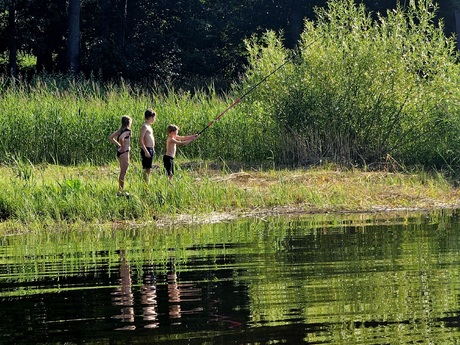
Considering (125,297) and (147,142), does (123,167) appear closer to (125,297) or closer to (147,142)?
(147,142)

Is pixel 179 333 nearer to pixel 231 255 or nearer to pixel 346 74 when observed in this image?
pixel 231 255

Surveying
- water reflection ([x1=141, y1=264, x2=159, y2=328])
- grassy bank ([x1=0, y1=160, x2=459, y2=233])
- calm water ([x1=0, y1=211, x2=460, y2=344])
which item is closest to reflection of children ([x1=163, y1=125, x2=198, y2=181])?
grassy bank ([x1=0, y1=160, x2=459, y2=233])

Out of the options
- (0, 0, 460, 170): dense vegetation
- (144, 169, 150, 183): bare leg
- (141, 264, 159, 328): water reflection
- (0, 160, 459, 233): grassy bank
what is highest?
(0, 0, 460, 170): dense vegetation

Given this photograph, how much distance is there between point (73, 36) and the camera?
3909 centimetres

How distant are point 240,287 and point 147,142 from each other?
1027 centimetres

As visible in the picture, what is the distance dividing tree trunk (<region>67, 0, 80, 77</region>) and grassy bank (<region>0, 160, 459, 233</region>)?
61.1ft

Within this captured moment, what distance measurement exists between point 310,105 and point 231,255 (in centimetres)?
1385

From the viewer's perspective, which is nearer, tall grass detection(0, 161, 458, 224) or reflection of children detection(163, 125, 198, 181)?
tall grass detection(0, 161, 458, 224)

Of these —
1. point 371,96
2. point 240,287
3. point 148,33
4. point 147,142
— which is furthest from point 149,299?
Answer: point 148,33

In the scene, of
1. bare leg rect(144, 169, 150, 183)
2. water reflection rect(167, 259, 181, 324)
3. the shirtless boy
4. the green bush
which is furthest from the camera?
the green bush

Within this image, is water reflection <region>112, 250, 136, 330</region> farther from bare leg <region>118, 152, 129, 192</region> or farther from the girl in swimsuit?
the girl in swimsuit

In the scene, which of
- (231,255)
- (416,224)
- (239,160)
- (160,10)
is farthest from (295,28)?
(231,255)

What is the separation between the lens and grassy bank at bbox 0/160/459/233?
16359mm

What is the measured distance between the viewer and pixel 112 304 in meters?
8.09
